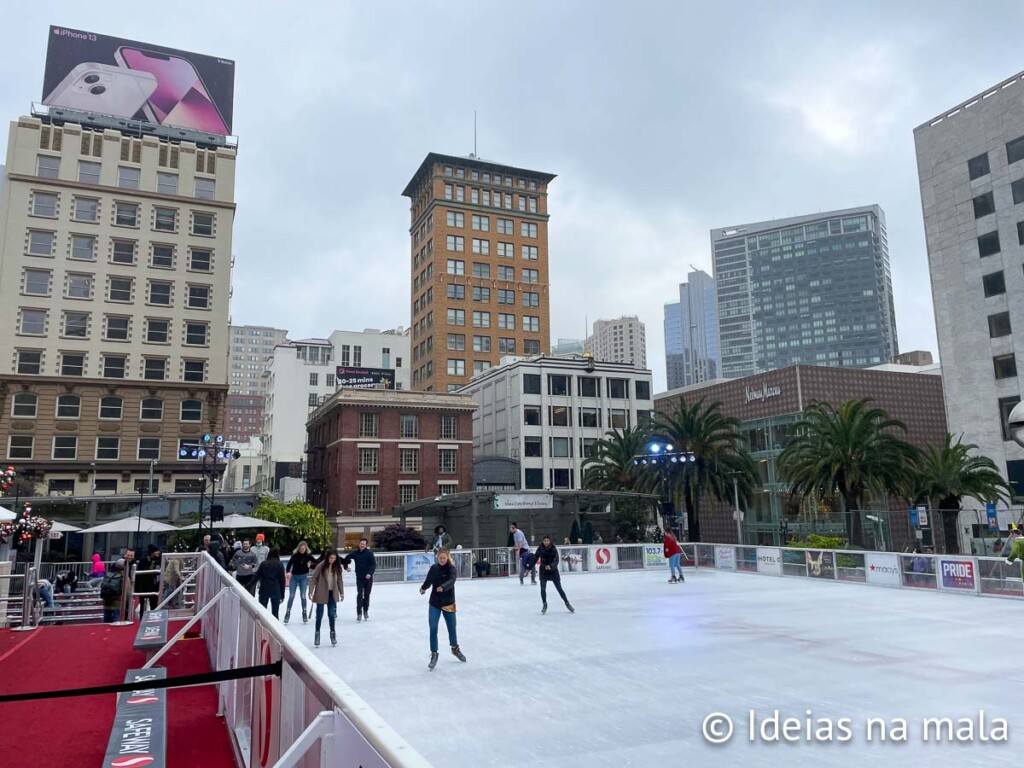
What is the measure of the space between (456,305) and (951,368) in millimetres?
48648

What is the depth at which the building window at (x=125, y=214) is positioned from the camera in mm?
53469

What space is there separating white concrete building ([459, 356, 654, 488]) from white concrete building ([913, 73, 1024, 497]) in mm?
24626

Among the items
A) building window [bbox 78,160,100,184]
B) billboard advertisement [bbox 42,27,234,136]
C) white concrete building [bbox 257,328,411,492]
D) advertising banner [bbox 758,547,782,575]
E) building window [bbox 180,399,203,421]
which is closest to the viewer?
advertising banner [bbox 758,547,782,575]

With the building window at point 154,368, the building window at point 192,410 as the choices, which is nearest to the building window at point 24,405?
the building window at point 154,368

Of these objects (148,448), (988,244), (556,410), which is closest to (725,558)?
(988,244)

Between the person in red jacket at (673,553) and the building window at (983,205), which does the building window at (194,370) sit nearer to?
the person in red jacket at (673,553)

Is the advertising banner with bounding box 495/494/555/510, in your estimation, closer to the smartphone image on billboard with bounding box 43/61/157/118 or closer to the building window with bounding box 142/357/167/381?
the building window with bounding box 142/357/167/381

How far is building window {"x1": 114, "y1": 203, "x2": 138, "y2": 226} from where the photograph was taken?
53.5 meters

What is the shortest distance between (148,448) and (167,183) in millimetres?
20352

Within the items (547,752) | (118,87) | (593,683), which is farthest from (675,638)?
(118,87)

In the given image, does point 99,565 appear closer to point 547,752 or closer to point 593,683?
point 593,683

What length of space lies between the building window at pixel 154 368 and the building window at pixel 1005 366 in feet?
193

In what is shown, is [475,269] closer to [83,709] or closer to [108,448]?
[108,448]

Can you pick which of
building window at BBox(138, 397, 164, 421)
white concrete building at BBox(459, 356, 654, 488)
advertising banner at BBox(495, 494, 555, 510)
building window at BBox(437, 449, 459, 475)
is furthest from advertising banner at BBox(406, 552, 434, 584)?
white concrete building at BBox(459, 356, 654, 488)
